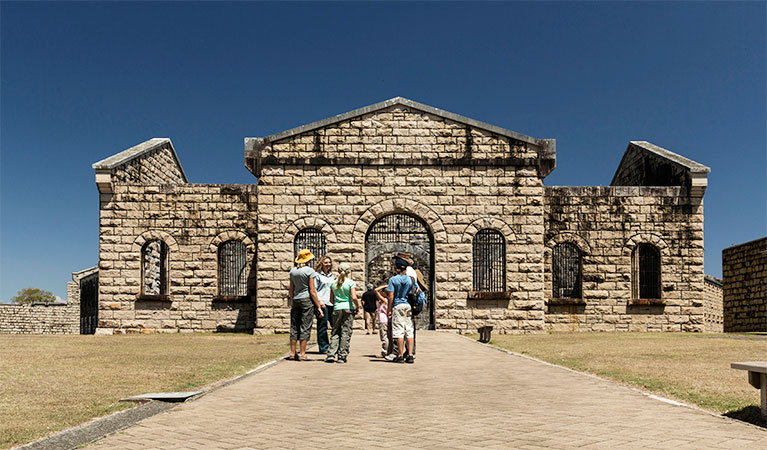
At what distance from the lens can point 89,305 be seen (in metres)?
26.2

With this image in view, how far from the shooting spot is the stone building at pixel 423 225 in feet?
63.3

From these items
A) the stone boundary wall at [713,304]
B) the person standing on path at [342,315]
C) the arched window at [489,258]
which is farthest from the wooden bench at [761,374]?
the stone boundary wall at [713,304]

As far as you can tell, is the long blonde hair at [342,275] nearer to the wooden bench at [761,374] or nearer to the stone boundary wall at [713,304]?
the wooden bench at [761,374]

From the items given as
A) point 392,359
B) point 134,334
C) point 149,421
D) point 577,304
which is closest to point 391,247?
point 577,304

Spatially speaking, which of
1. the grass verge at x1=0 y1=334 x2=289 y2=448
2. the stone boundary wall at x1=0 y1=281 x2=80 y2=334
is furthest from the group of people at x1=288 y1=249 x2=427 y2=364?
the stone boundary wall at x1=0 y1=281 x2=80 y2=334

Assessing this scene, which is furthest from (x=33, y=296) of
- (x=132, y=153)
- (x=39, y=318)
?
(x=132, y=153)

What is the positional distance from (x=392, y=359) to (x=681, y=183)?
523 inches

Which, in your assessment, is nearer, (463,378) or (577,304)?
(463,378)

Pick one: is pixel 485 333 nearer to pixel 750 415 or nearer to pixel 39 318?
pixel 750 415

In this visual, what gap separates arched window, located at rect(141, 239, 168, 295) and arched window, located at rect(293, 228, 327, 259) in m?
4.35

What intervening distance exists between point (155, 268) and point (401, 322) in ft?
43.7

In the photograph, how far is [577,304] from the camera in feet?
67.4

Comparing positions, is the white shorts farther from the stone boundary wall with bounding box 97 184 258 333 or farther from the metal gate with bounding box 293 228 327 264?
the stone boundary wall with bounding box 97 184 258 333

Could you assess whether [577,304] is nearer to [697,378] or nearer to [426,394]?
[697,378]
